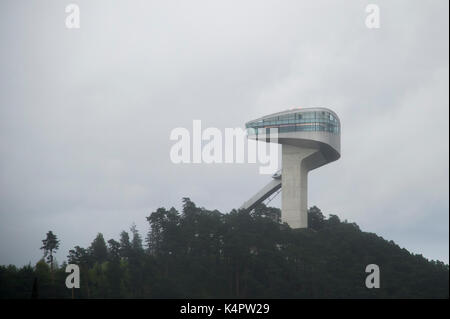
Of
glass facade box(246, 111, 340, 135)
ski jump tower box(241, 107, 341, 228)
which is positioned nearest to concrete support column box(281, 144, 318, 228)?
ski jump tower box(241, 107, 341, 228)

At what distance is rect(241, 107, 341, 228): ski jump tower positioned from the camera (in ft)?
294

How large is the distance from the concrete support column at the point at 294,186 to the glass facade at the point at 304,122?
3.20 m

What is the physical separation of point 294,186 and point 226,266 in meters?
18.7

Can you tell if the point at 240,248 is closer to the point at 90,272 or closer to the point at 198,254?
the point at 198,254

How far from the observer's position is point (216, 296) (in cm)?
7412

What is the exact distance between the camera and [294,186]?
3610 inches

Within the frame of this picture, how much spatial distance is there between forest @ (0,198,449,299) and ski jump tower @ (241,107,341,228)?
3346 millimetres

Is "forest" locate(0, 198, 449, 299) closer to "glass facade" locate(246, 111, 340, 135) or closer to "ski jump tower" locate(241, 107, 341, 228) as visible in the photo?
"ski jump tower" locate(241, 107, 341, 228)

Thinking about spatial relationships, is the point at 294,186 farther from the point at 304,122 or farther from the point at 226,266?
the point at 226,266

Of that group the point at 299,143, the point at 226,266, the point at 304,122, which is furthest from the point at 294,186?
the point at 226,266
